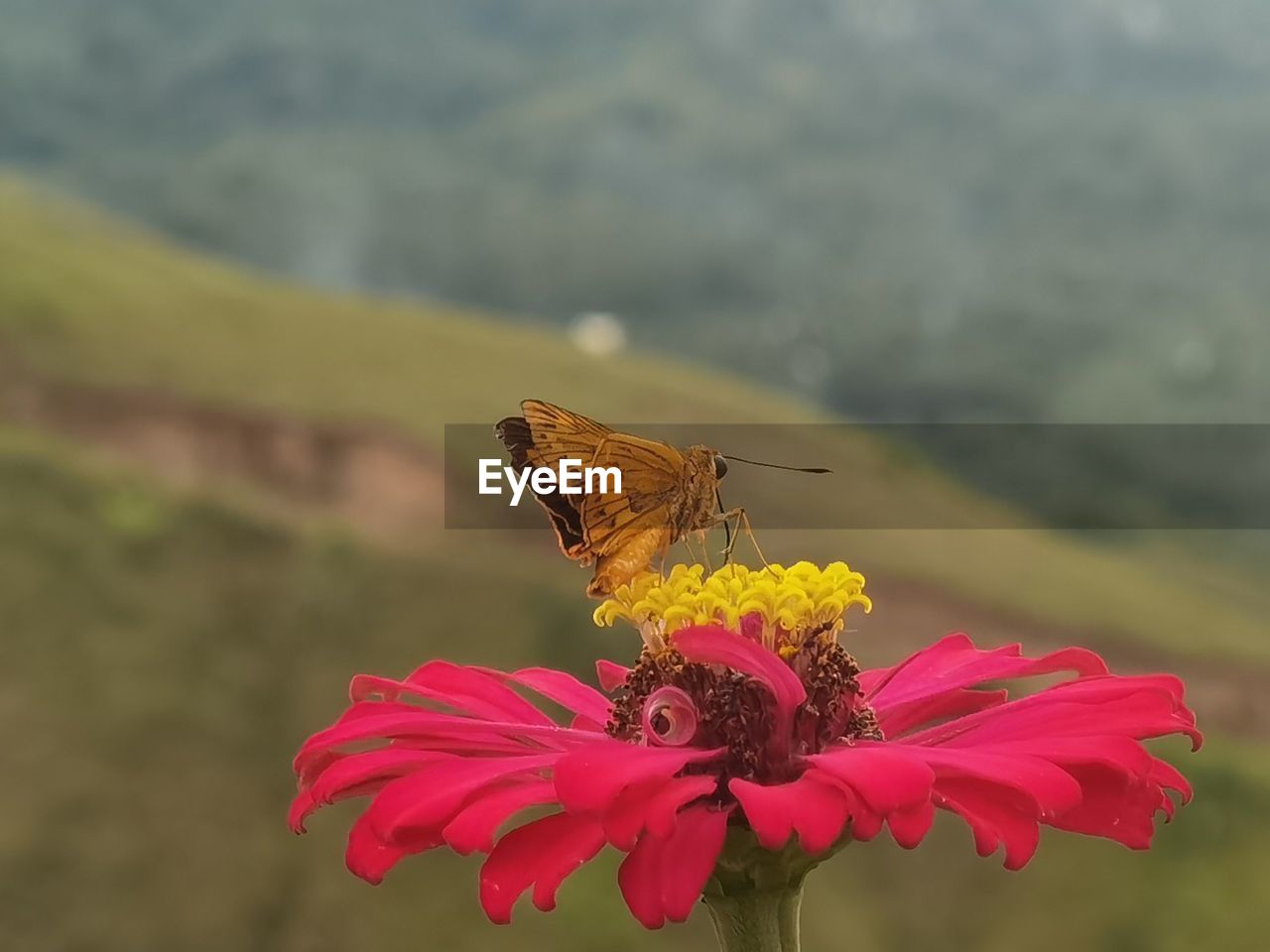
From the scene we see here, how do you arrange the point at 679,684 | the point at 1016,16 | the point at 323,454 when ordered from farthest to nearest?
the point at 1016,16, the point at 323,454, the point at 679,684

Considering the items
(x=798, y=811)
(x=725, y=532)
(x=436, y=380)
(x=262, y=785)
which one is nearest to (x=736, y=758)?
(x=798, y=811)

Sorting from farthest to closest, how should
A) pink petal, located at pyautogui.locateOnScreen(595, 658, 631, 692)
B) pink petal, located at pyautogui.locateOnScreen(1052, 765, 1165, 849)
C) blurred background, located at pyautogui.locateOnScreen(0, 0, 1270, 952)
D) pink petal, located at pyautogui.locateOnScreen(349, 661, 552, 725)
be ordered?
blurred background, located at pyautogui.locateOnScreen(0, 0, 1270, 952), pink petal, located at pyautogui.locateOnScreen(595, 658, 631, 692), pink petal, located at pyautogui.locateOnScreen(349, 661, 552, 725), pink petal, located at pyautogui.locateOnScreen(1052, 765, 1165, 849)

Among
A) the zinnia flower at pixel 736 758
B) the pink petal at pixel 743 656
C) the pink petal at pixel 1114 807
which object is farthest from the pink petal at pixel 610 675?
the pink petal at pixel 1114 807

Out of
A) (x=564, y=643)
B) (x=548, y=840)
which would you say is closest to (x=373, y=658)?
(x=564, y=643)

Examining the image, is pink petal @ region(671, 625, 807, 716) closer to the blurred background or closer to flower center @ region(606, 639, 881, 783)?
flower center @ region(606, 639, 881, 783)

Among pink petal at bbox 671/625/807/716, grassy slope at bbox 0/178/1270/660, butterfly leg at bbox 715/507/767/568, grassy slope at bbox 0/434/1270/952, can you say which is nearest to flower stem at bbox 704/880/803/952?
pink petal at bbox 671/625/807/716

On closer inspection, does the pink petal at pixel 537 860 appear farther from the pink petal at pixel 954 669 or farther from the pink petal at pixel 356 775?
the pink petal at pixel 954 669

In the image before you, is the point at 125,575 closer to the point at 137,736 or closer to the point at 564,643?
the point at 137,736

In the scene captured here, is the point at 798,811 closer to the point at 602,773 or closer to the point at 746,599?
the point at 602,773
